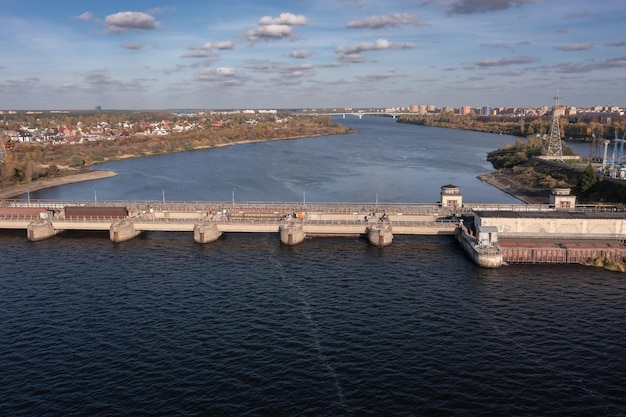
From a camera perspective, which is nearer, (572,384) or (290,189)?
(572,384)

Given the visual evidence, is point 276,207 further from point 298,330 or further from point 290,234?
point 298,330

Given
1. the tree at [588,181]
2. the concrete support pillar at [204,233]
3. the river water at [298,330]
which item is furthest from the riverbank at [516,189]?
the concrete support pillar at [204,233]

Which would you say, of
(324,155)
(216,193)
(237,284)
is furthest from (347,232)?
(324,155)

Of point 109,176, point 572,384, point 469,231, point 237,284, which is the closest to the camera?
point 572,384

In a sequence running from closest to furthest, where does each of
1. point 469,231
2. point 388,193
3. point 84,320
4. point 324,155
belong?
point 84,320
point 469,231
point 388,193
point 324,155

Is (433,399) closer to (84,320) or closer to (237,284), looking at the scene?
(237,284)

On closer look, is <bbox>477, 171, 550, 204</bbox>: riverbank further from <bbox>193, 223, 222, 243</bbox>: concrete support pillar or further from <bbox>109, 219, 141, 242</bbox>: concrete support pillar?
<bbox>109, 219, 141, 242</bbox>: concrete support pillar

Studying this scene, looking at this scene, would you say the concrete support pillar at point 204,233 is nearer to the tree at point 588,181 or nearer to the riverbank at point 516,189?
the riverbank at point 516,189
